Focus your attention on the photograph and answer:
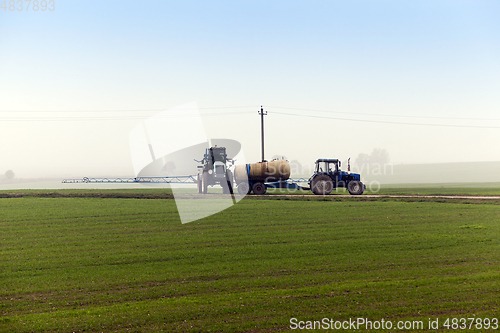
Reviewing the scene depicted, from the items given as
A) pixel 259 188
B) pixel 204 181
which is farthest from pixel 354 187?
pixel 204 181

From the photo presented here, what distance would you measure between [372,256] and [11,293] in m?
11.6

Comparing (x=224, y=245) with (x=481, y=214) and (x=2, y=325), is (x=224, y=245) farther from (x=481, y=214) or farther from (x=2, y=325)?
(x=481, y=214)

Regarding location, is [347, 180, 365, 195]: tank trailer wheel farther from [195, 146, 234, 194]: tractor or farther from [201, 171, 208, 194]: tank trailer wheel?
[201, 171, 208, 194]: tank trailer wheel

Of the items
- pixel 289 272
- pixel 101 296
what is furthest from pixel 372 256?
pixel 101 296

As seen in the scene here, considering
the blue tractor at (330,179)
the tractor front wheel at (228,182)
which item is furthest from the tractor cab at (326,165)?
the tractor front wheel at (228,182)

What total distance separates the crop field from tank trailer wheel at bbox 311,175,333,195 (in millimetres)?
9629

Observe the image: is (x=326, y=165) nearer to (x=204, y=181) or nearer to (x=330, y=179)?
(x=330, y=179)

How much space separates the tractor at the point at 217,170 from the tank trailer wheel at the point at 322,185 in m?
7.25

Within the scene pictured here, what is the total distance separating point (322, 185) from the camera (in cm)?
3247

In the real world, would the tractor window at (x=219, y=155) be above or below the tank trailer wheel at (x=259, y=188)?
above

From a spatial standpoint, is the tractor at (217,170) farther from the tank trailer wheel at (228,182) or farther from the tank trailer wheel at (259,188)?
the tank trailer wheel at (259,188)

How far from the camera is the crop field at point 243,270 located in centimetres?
914

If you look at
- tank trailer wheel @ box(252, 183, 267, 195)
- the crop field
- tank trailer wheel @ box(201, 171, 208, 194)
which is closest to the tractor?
tank trailer wheel @ box(201, 171, 208, 194)

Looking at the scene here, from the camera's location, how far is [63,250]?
14.9 meters
